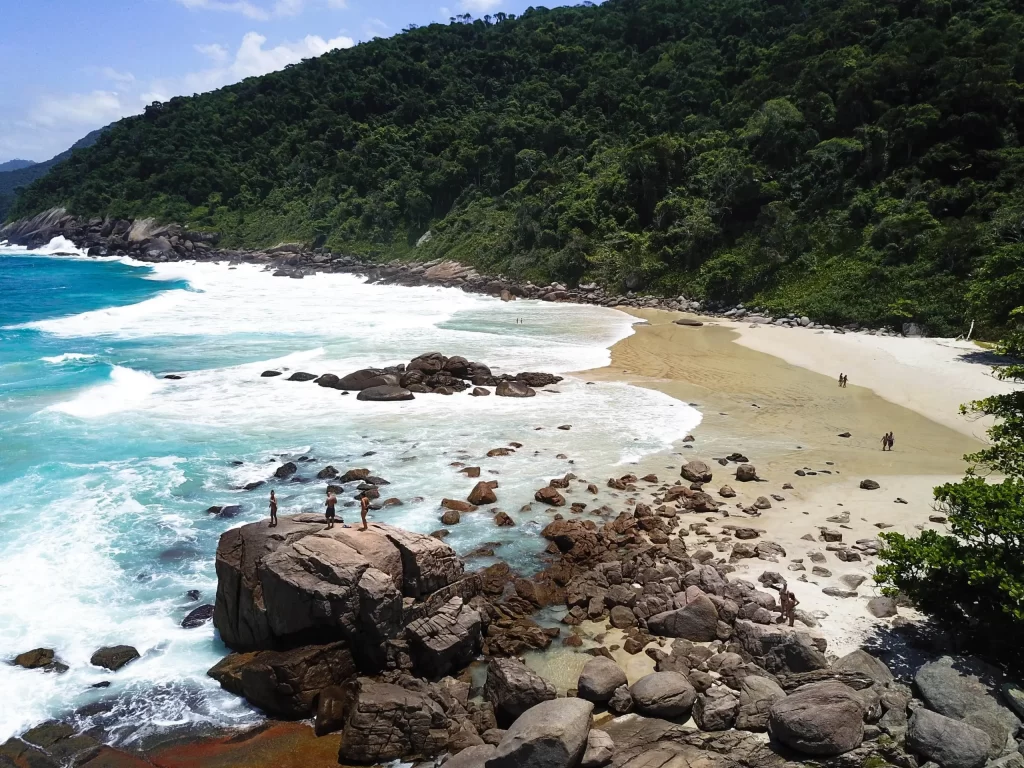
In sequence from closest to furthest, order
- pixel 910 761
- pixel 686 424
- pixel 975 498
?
Answer: pixel 910 761
pixel 975 498
pixel 686 424

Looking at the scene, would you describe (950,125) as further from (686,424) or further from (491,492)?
(491,492)

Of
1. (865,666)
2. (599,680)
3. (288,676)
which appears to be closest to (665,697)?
(599,680)

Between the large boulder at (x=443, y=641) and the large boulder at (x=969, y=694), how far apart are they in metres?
7.09

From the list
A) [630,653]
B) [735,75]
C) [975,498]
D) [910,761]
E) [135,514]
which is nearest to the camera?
[910,761]

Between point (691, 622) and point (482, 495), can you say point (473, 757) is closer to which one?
point (691, 622)

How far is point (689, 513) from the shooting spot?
1720 cm

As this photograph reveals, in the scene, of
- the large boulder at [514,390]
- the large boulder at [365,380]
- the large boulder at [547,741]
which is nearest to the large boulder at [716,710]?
the large boulder at [547,741]

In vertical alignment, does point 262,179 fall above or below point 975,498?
above

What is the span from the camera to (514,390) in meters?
28.2

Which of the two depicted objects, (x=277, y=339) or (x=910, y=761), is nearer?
(x=910, y=761)

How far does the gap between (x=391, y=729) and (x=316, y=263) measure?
8345 cm

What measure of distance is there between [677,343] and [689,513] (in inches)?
910

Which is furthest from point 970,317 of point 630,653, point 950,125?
point 630,653

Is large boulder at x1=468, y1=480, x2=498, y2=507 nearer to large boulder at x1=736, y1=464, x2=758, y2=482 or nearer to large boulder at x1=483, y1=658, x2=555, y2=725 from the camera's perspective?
large boulder at x1=483, y1=658, x2=555, y2=725
